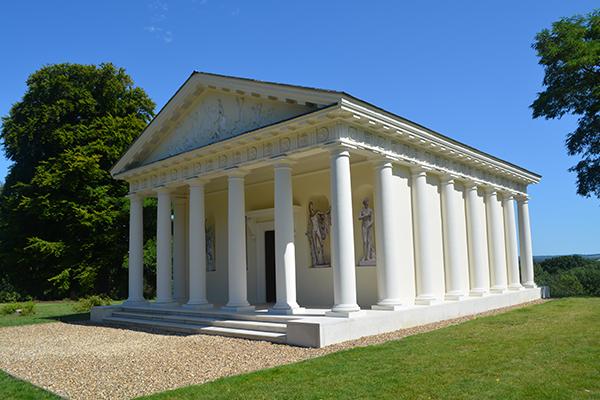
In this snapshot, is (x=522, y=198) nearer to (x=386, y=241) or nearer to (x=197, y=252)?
(x=386, y=241)

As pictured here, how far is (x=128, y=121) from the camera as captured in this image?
30.2m

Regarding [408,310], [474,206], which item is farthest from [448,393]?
[474,206]

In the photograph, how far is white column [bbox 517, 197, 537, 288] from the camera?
69.2ft

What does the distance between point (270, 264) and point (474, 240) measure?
770cm

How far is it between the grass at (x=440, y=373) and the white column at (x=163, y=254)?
26.8 feet

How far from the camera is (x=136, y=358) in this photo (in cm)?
963

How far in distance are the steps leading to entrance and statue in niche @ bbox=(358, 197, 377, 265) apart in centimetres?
391

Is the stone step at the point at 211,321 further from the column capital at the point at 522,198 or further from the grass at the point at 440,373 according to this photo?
the column capital at the point at 522,198

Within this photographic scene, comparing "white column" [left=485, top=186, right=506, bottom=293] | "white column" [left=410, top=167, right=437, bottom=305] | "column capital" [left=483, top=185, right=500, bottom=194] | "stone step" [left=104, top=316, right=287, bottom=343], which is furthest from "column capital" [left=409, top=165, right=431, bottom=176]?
"stone step" [left=104, top=316, right=287, bottom=343]

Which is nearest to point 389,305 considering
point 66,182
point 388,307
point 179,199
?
point 388,307

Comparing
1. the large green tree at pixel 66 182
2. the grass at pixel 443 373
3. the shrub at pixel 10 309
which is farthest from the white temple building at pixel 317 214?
the large green tree at pixel 66 182

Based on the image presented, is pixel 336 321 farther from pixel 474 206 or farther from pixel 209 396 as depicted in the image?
pixel 474 206

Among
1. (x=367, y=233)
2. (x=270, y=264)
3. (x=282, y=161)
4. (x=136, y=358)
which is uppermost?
(x=282, y=161)

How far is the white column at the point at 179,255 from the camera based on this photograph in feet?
63.5
